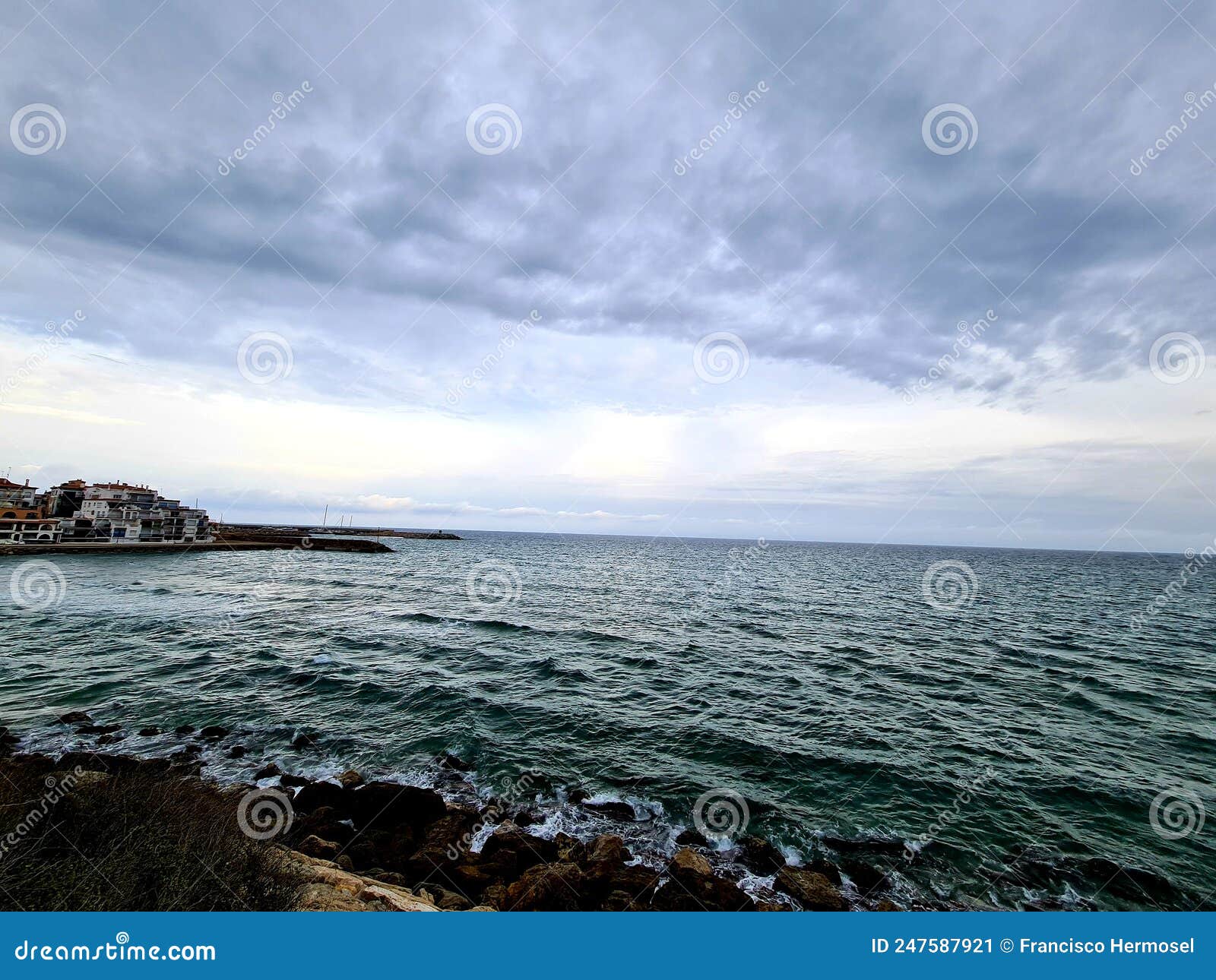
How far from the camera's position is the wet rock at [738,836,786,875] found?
42.7 ft

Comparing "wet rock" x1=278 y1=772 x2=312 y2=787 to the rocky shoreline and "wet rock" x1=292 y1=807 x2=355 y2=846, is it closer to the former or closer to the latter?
the rocky shoreline

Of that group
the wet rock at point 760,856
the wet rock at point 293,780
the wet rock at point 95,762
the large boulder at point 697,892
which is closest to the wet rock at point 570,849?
the large boulder at point 697,892

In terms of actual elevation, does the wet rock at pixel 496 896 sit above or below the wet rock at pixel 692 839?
above

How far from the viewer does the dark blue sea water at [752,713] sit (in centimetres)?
1436

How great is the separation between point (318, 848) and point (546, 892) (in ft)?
19.5

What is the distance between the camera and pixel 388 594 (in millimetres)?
57094

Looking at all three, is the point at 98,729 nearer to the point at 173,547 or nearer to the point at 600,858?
the point at 600,858

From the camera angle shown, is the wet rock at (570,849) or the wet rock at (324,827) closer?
the wet rock at (570,849)

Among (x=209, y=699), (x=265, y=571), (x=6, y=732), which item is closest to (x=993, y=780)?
(x=209, y=699)

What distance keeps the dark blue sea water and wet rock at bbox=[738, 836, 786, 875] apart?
46 cm

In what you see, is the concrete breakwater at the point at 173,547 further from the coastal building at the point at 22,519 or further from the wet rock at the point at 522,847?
the wet rock at the point at 522,847

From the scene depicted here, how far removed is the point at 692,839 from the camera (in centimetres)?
1416

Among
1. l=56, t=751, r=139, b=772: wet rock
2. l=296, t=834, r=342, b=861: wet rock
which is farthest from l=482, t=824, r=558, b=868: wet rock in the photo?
l=56, t=751, r=139, b=772: wet rock

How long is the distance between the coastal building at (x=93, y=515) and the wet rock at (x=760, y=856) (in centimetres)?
12536
